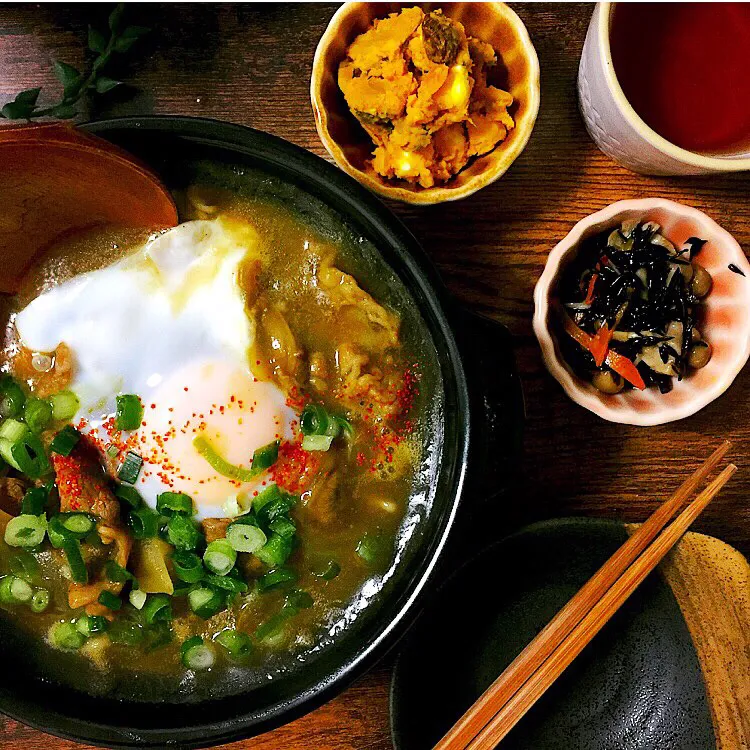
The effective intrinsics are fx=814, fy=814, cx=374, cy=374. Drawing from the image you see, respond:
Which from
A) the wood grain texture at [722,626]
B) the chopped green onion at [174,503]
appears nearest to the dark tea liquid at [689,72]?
the wood grain texture at [722,626]

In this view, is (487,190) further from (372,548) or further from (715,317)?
(372,548)

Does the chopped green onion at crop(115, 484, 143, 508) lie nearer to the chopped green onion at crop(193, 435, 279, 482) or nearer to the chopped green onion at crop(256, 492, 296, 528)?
the chopped green onion at crop(193, 435, 279, 482)

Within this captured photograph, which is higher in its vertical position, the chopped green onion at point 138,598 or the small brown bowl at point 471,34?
the small brown bowl at point 471,34

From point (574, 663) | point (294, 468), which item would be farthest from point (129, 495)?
point (574, 663)

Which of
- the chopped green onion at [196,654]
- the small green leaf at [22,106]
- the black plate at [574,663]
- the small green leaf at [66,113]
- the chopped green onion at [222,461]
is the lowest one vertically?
the black plate at [574,663]

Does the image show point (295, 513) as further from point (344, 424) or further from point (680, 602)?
point (680, 602)

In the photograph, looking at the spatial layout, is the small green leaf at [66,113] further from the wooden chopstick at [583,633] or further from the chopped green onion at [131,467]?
the wooden chopstick at [583,633]
